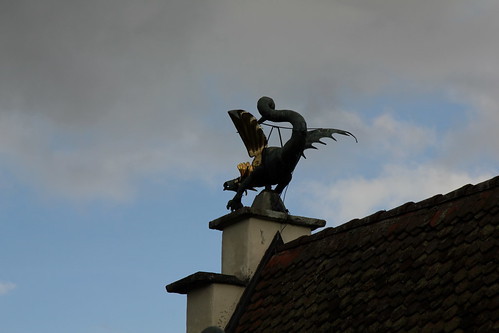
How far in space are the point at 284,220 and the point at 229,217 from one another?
0.77 metres

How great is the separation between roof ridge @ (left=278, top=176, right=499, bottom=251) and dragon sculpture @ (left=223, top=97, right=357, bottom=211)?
147 cm

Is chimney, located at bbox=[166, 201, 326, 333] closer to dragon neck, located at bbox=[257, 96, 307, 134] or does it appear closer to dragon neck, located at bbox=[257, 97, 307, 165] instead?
dragon neck, located at bbox=[257, 97, 307, 165]

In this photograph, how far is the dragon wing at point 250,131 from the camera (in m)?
18.0

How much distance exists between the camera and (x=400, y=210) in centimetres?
1439

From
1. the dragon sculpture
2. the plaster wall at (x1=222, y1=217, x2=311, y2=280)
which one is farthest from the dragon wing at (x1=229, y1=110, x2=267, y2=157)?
the plaster wall at (x1=222, y1=217, x2=311, y2=280)

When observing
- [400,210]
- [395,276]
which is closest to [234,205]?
[400,210]

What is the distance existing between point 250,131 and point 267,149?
0.40 m

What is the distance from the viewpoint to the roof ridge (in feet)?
43.7

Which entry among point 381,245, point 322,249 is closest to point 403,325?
point 381,245

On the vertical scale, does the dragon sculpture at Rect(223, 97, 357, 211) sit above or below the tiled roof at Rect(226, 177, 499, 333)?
above

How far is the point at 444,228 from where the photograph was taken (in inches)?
520

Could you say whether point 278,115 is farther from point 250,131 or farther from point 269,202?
point 269,202

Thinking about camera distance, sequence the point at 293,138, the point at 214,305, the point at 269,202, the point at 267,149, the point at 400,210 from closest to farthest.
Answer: the point at 400,210
the point at 214,305
the point at 269,202
the point at 293,138
the point at 267,149

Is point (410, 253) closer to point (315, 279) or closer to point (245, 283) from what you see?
point (315, 279)
